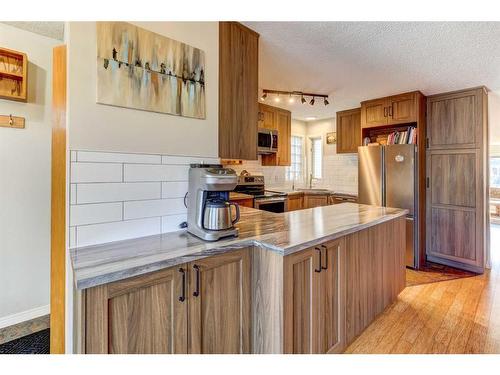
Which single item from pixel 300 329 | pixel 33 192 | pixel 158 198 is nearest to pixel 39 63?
pixel 33 192

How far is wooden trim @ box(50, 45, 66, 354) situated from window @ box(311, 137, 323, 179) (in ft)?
15.2

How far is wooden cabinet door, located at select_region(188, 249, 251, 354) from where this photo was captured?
1227 mm

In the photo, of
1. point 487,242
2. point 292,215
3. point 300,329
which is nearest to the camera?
point 300,329

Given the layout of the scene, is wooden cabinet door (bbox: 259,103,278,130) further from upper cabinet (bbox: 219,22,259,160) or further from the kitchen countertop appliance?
upper cabinet (bbox: 219,22,259,160)

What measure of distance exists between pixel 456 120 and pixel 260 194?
9.25 ft

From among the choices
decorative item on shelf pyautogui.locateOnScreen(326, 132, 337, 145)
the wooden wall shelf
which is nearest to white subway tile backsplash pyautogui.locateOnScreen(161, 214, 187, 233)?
the wooden wall shelf

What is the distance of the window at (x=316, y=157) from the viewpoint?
17.8 ft

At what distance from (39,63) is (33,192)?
1.07m

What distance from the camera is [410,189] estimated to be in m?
3.45

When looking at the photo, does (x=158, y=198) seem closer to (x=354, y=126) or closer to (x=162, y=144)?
(x=162, y=144)

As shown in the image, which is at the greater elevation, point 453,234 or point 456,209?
point 456,209

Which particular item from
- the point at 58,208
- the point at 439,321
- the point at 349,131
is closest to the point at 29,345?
the point at 58,208

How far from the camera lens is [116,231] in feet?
4.63

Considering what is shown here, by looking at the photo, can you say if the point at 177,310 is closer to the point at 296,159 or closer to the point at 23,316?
the point at 23,316
